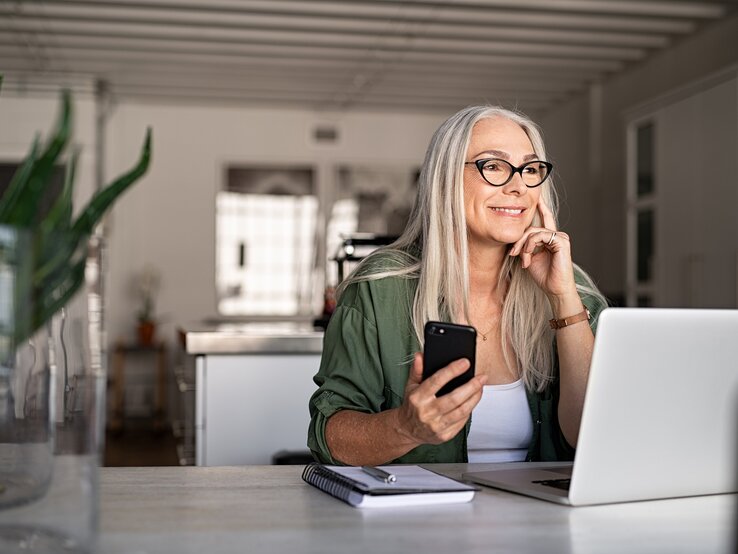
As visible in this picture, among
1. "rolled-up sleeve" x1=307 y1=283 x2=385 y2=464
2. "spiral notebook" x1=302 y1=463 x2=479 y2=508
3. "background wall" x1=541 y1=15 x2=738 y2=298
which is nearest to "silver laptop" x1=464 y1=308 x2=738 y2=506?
"spiral notebook" x1=302 y1=463 x2=479 y2=508

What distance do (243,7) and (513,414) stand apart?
4.63 meters

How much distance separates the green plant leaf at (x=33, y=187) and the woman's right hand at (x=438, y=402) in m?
0.62

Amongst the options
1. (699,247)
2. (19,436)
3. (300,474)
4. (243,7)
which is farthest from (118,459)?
(19,436)

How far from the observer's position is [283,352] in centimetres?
340

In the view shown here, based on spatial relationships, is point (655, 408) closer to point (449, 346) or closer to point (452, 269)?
point (449, 346)

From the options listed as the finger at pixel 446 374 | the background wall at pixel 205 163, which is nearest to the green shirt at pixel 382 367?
the finger at pixel 446 374

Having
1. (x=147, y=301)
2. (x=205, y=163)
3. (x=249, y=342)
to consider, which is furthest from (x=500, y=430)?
(x=205, y=163)

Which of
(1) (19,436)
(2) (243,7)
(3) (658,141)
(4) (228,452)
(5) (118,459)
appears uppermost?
(2) (243,7)

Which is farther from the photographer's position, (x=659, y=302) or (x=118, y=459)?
(x=118, y=459)

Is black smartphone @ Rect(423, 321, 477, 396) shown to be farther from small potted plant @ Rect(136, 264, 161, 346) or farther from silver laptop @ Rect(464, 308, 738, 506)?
small potted plant @ Rect(136, 264, 161, 346)

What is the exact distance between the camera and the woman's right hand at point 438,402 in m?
1.40

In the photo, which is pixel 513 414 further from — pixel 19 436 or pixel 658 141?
pixel 658 141

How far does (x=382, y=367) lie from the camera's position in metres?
1.99

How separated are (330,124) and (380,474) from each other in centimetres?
825
